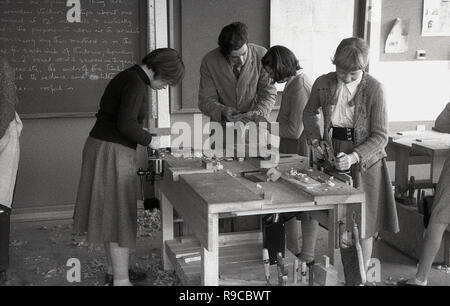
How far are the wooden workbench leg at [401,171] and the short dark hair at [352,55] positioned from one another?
154cm

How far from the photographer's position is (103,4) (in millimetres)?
4707

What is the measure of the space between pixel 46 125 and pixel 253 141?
6.07 ft

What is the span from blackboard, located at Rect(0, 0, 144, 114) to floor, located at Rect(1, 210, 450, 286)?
39.0 inches

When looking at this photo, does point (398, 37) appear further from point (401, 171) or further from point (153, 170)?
point (153, 170)

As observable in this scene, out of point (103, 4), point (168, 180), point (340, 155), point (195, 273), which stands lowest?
point (195, 273)

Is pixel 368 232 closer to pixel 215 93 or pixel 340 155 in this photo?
pixel 340 155

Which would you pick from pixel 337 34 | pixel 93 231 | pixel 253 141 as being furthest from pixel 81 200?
pixel 337 34

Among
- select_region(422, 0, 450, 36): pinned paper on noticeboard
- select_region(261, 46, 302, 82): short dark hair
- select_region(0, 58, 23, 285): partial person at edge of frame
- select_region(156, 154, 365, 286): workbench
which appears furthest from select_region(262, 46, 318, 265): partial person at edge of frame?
select_region(422, 0, 450, 36): pinned paper on noticeboard

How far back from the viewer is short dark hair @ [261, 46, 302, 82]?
3.57 metres

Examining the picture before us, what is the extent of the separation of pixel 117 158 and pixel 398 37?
3.30 metres

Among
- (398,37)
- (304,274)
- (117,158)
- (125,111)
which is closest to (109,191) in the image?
(117,158)

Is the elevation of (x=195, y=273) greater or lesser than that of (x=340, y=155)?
lesser

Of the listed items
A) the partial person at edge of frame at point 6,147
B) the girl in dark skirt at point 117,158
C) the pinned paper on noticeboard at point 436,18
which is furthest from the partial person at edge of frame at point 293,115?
the pinned paper on noticeboard at point 436,18

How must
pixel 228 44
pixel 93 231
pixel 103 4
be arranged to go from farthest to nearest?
pixel 103 4, pixel 228 44, pixel 93 231
